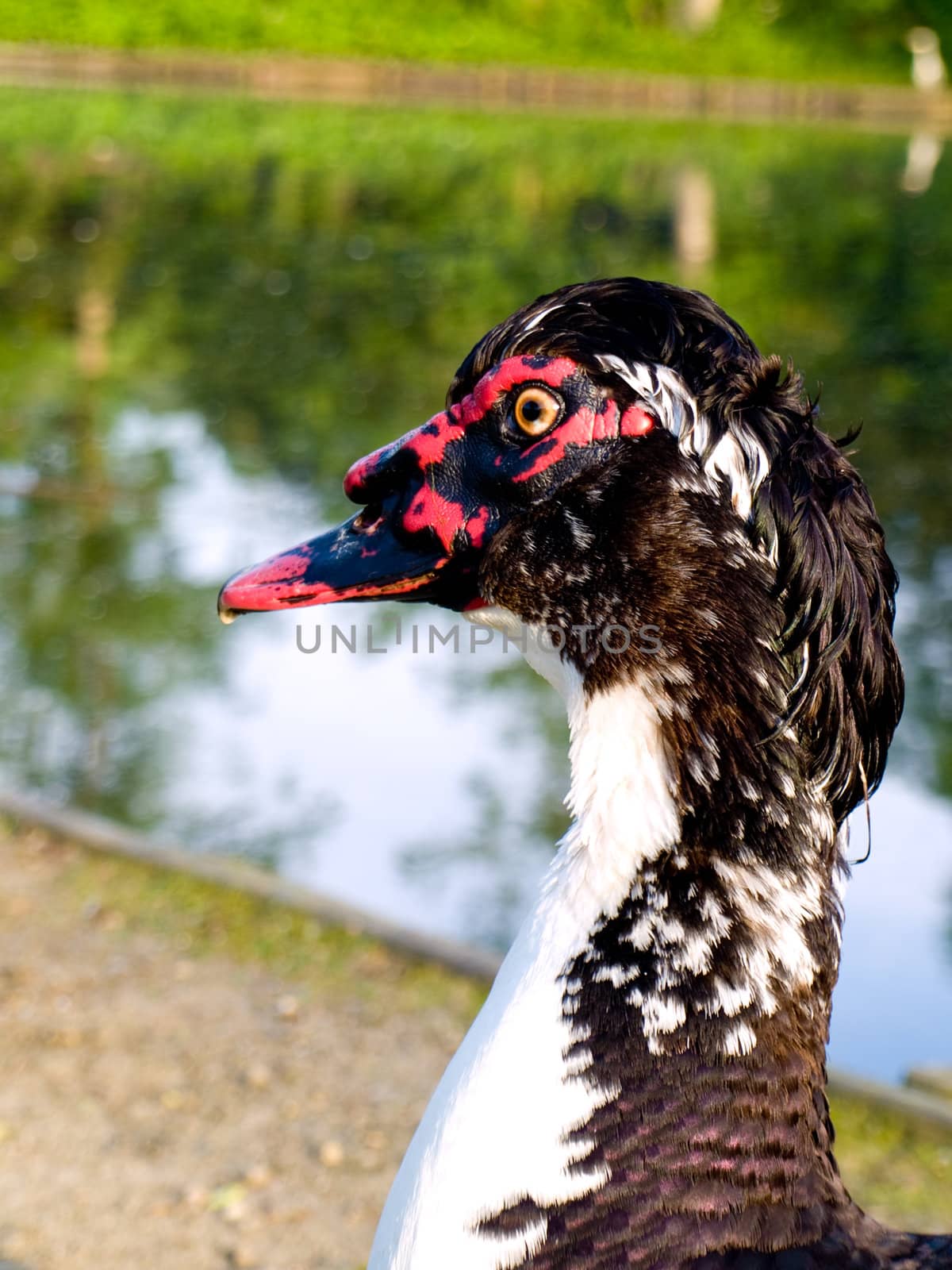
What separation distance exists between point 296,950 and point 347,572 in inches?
85.1

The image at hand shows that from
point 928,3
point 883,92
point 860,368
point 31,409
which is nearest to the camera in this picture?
point 31,409

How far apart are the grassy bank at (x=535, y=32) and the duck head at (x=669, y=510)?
31617 mm

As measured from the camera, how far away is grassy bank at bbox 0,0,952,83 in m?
30.9

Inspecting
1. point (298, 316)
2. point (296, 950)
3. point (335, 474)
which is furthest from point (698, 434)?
point (298, 316)

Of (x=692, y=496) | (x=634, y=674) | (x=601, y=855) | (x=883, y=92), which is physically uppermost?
(x=883, y=92)

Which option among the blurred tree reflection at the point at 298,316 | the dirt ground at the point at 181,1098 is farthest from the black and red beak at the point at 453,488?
the blurred tree reflection at the point at 298,316

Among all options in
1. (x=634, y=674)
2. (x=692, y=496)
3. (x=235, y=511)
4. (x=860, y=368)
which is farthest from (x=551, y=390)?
(x=860, y=368)

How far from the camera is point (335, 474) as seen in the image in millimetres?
7832

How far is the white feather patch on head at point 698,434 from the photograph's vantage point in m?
1.54

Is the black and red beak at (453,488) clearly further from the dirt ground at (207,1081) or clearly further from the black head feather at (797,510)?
the dirt ground at (207,1081)

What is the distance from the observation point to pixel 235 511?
23.6 feet

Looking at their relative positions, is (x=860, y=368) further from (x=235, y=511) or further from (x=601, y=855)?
(x=601, y=855)

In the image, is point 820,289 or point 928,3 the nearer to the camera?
point 820,289

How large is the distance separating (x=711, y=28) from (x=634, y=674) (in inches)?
1530
